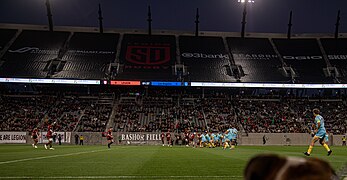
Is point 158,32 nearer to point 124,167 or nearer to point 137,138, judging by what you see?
point 137,138

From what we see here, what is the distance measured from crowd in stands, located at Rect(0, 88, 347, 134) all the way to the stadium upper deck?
373cm

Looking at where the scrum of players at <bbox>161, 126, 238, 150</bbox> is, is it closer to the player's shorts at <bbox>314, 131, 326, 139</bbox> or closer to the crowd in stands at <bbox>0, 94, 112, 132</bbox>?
the crowd in stands at <bbox>0, 94, 112, 132</bbox>

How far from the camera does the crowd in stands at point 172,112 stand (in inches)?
2020

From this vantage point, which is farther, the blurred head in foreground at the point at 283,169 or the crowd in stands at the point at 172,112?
the crowd in stands at the point at 172,112

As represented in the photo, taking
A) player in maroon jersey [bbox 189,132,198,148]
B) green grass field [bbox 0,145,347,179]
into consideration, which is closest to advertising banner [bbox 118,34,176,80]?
player in maroon jersey [bbox 189,132,198,148]

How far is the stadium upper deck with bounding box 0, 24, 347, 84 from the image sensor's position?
191 feet

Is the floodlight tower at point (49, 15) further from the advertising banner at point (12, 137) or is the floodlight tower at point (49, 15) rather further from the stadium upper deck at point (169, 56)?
the advertising banner at point (12, 137)

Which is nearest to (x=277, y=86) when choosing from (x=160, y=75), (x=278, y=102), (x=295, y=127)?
(x=278, y=102)

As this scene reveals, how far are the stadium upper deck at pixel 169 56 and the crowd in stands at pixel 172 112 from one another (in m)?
3.73

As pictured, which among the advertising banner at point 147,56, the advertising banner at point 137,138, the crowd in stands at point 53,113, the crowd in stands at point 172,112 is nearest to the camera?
the advertising banner at point 137,138

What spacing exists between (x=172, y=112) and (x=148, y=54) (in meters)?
13.1

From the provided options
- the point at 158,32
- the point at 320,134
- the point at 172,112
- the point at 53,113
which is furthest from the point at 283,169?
the point at 158,32

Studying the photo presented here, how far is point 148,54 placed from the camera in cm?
6412

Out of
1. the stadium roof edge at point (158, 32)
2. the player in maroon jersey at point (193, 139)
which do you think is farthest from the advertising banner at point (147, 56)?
the player in maroon jersey at point (193, 139)
